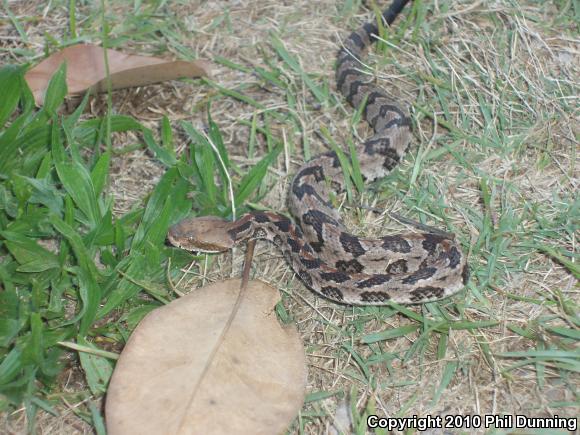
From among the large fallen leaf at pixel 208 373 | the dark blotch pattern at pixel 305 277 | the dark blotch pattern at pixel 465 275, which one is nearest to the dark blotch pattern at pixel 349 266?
the dark blotch pattern at pixel 305 277

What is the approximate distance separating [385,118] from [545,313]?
2.55 m

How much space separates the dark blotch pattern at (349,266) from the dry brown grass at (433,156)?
1.09ft

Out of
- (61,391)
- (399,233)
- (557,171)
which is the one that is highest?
(557,171)

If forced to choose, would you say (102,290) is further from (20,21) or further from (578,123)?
(578,123)

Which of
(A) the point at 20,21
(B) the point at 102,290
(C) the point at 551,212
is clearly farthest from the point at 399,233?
(A) the point at 20,21

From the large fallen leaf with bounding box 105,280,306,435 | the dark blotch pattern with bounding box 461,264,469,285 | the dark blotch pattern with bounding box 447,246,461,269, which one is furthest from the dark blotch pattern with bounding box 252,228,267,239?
the dark blotch pattern with bounding box 461,264,469,285

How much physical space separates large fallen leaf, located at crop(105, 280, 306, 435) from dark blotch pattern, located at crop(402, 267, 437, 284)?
1127 mm

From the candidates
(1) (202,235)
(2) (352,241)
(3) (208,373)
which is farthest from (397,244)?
(3) (208,373)

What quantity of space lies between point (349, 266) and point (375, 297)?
64cm

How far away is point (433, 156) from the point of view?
5918 mm

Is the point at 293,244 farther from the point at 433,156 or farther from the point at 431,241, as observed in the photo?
the point at 433,156

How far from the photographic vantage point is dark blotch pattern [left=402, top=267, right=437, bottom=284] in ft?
16.6

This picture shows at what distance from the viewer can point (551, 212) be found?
537 cm

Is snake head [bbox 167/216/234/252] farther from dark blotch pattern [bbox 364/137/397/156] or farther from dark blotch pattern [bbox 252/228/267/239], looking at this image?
dark blotch pattern [bbox 364/137/397/156]
